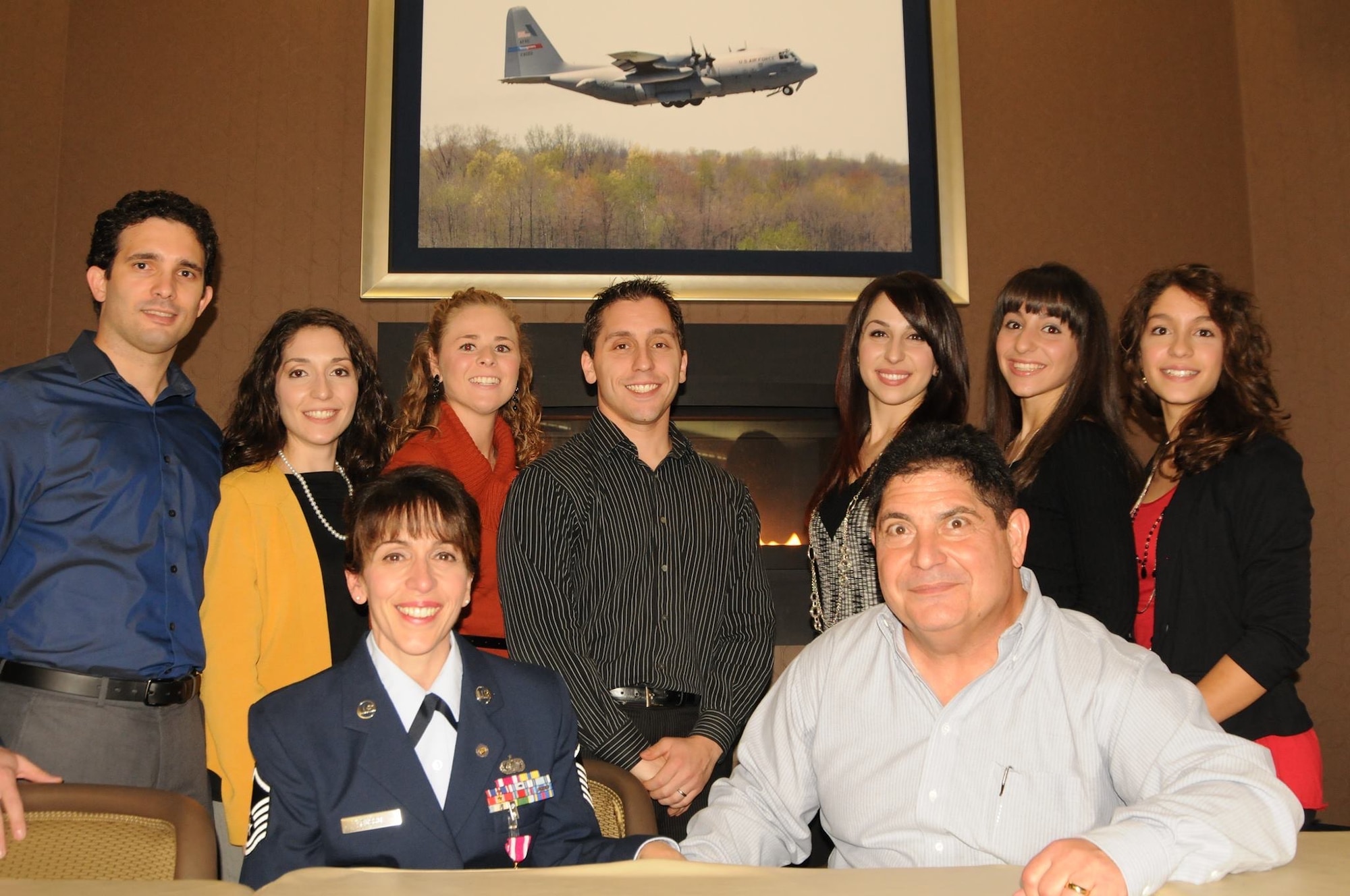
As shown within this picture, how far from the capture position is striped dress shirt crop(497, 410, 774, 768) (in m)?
2.21

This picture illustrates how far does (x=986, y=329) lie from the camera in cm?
386

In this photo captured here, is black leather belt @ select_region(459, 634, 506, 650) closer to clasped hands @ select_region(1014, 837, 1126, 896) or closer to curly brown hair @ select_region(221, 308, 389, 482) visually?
curly brown hair @ select_region(221, 308, 389, 482)

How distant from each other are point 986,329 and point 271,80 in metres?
2.57

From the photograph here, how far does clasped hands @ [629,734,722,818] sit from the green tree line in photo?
204cm

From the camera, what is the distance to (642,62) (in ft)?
12.6

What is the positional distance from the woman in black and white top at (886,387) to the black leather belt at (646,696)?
39 cm

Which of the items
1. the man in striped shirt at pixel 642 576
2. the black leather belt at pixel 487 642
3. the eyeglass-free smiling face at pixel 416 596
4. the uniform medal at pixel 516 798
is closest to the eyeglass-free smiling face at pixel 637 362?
the man in striped shirt at pixel 642 576

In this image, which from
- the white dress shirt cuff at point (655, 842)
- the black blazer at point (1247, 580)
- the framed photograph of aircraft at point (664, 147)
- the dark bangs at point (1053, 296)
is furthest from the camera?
the framed photograph of aircraft at point (664, 147)

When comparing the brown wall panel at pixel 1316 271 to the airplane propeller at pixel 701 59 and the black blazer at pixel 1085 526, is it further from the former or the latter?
the airplane propeller at pixel 701 59

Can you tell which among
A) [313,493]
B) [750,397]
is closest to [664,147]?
[750,397]

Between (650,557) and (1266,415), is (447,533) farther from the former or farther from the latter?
(1266,415)

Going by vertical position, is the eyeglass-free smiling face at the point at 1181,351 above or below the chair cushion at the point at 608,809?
above

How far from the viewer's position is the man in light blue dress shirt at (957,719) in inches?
59.8

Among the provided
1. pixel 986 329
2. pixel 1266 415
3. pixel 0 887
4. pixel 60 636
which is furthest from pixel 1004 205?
pixel 0 887
